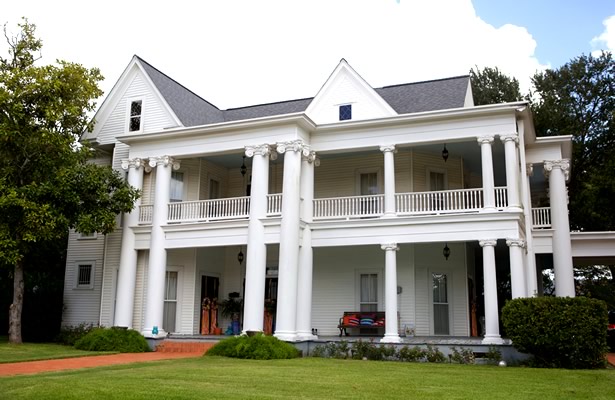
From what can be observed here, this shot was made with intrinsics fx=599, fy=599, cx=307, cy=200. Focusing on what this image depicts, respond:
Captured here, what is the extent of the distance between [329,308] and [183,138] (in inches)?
314

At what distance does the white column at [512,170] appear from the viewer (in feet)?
57.3

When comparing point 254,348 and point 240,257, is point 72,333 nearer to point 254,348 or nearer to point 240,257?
point 240,257

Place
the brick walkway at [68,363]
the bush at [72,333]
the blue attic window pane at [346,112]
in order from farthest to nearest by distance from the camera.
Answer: the blue attic window pane at [346,112] < the bush at [72,333] < the brick walkway at [68,363]

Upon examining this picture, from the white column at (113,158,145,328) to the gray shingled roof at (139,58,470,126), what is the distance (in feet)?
8.84

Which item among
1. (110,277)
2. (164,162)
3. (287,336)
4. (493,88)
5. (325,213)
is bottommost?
(287,336)

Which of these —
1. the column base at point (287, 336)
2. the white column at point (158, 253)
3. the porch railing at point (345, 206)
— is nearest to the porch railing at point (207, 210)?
the white column at point (158, 253)

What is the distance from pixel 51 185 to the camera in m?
18.7

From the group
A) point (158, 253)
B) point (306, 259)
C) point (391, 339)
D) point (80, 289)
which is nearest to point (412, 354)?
point (391, 339)

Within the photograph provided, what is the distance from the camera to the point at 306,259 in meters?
19.4

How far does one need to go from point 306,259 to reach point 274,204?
2.41m

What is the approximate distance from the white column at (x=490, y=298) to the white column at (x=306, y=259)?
17.4 feet

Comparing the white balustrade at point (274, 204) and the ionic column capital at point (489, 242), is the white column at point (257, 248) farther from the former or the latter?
the ionic column capital at point (489, 242)

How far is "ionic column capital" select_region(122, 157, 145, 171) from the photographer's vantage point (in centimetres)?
2155

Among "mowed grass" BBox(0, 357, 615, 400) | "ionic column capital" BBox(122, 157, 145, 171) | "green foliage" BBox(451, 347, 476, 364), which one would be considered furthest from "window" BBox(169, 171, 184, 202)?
"green foliage" BBox(451, 347, 476, 364)
